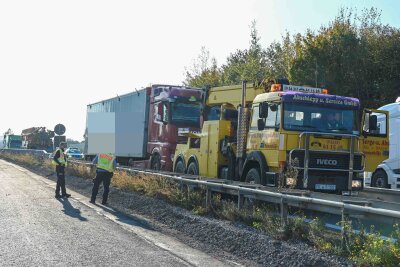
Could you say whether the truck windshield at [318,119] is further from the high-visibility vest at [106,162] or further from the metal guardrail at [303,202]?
the high-visibility vest at [106,162]

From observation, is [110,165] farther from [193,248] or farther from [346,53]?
[346,53]

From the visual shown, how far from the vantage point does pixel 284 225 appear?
7.83m

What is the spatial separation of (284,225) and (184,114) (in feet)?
38.5

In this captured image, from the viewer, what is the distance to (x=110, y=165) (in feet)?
47.6

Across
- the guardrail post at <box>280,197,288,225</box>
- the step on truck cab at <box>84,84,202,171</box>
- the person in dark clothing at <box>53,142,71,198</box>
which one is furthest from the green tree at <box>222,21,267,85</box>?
the guardrail post at <box>280,197,288,225</box>

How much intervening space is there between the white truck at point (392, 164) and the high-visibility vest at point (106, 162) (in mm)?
8797

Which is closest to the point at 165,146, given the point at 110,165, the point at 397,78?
the point at 110,165

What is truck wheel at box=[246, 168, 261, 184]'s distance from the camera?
11741 mm

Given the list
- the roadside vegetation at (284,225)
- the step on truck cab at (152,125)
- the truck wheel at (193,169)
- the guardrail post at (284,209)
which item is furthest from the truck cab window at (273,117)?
the step on truck cab at (152,125)

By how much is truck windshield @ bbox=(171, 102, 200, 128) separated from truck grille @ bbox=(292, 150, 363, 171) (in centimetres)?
876

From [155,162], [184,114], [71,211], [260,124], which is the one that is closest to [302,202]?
[260,124]

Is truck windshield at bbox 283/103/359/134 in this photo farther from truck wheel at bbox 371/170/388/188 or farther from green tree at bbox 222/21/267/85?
green tree at bbox 222/21/267/85

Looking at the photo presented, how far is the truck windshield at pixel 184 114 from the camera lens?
1908 cm

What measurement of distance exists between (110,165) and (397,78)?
19801 mm
